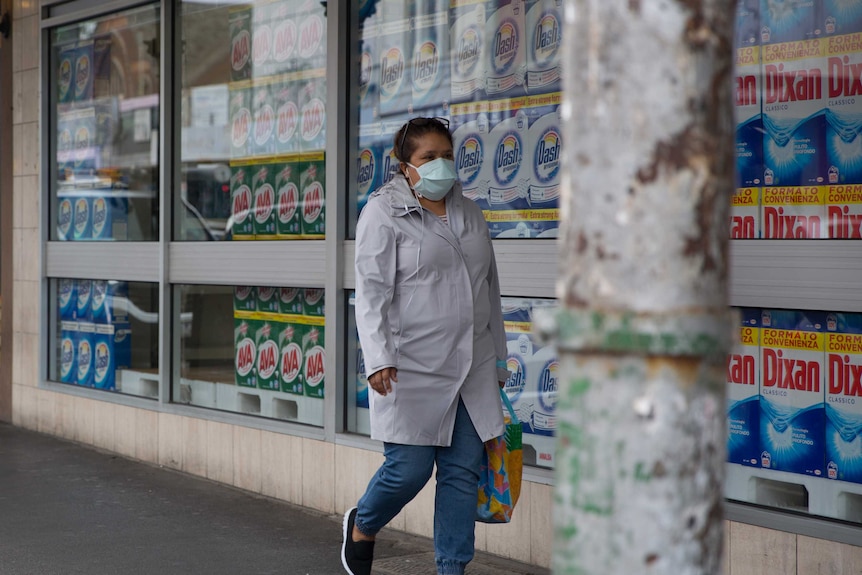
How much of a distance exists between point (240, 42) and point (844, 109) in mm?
4075

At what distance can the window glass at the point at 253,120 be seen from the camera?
666cm

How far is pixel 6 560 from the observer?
530 centimetres

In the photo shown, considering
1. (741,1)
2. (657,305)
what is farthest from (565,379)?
(741,1)

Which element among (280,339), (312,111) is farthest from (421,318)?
(280,339)

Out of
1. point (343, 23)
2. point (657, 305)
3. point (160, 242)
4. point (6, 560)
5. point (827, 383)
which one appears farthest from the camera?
point (160, 242)

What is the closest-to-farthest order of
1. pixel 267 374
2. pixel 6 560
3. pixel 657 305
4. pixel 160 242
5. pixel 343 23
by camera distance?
pixel 657 305
pixel 6 560
pixel 343 23
pixel 267 374
pixel 160 242

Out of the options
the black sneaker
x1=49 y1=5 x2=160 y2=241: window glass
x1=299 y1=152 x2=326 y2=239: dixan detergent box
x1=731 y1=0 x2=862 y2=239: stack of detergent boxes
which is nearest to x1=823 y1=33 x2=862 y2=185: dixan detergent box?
x1=731 y1=0 x2=862 y2=239: stack of detergent boxes

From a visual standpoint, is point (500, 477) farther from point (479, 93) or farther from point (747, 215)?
point (479, 93)

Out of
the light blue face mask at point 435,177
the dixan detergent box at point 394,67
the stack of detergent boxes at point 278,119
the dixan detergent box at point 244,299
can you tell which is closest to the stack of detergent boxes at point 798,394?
the light blue face mask at point 435,177

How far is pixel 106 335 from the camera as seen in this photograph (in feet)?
28.0

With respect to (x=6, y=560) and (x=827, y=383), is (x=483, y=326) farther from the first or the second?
(x=6, y=560)

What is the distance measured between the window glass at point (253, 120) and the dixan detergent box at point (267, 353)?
1.70ft

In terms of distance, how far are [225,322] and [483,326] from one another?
10.5ft

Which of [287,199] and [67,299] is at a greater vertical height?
[287,199]
